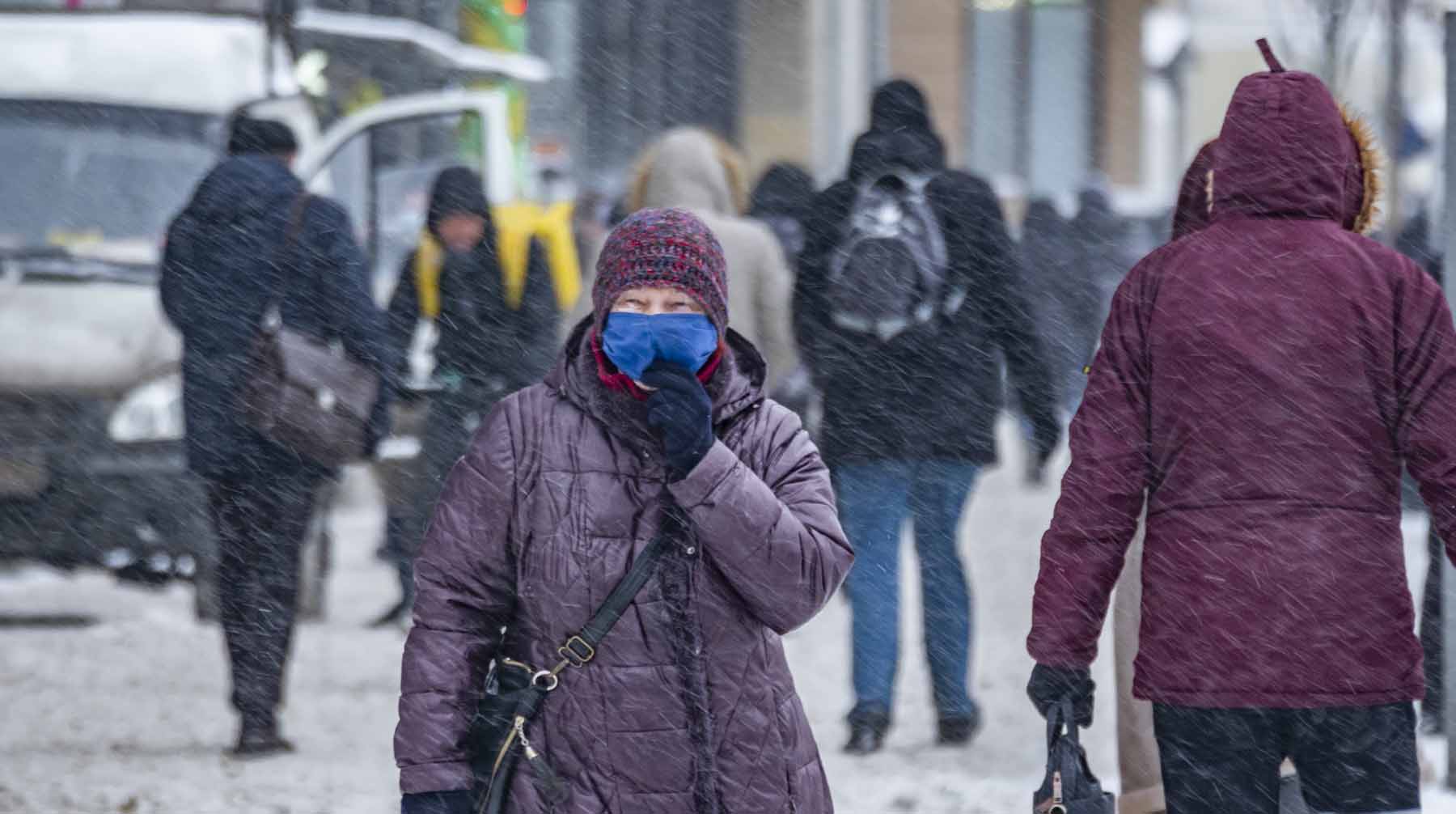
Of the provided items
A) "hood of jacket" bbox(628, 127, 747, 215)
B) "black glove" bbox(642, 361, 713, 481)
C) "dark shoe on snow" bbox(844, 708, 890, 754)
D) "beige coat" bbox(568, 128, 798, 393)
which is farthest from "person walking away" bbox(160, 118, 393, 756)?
"black glove" bbox(642, 361, 713, 481)

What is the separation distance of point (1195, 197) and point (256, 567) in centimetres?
323

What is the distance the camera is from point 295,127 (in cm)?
1023

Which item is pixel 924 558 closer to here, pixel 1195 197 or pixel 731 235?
pixel 731 235

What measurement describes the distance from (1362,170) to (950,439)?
307 centimetres

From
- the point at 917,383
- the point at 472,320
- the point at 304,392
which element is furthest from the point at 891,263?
the point at 472,320

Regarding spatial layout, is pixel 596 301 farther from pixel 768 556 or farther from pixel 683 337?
pixel 768 556

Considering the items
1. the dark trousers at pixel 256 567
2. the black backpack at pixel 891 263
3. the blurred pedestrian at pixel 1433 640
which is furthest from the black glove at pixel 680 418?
the blurred pedestrian at pixel 1433 640

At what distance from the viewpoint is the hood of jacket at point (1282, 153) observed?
12.4ft

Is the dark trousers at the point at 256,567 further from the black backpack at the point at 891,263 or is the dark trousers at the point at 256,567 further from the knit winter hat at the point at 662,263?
the knit winter hat at the point at 662,263

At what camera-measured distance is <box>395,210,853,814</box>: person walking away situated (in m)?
3.43

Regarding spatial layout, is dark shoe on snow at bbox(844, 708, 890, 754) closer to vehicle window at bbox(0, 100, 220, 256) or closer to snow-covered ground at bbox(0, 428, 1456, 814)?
snow-covered ground at bbox(0, 428, 1456, 814)

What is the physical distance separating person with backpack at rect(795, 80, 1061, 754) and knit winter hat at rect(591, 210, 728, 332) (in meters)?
3.50

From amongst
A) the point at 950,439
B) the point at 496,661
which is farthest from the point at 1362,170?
the point at 950,439

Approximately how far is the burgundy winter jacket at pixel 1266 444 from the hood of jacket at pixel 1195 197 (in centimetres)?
102
